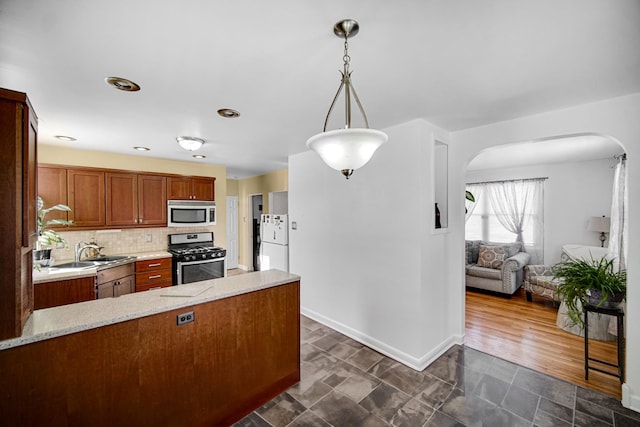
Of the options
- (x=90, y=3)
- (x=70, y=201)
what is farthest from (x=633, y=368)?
(x=70, y=201)

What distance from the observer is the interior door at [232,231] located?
6.95m

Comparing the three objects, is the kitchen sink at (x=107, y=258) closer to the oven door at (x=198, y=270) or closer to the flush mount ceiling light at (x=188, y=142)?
the oven door at (x=198, y=270)

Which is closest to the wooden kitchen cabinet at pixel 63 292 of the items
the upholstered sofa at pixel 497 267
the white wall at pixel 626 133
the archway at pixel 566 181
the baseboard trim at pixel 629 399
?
the white wall at pixel 626 133

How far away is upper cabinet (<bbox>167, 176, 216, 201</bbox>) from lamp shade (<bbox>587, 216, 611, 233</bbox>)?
6623mm

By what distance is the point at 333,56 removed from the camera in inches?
59.7

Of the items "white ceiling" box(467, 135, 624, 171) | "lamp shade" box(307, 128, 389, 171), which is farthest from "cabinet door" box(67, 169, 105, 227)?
"white ceiling" box(467, 135, 624, 171)

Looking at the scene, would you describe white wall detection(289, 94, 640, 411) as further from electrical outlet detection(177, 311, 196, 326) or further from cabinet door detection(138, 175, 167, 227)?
cabinet door detection(138, 175, 167, 227)

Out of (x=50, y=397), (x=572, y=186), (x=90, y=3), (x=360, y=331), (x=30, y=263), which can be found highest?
(x=90, y=3)

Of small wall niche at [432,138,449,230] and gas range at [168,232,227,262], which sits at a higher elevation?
small wall niche at [432,138,449,230]

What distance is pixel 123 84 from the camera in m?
1.85

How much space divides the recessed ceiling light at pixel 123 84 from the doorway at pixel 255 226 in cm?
478

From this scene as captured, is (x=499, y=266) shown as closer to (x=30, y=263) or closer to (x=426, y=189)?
(x=426, y=189)

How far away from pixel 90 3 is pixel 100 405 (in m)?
1.95

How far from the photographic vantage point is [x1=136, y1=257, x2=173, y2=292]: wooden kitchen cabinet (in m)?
3.74
